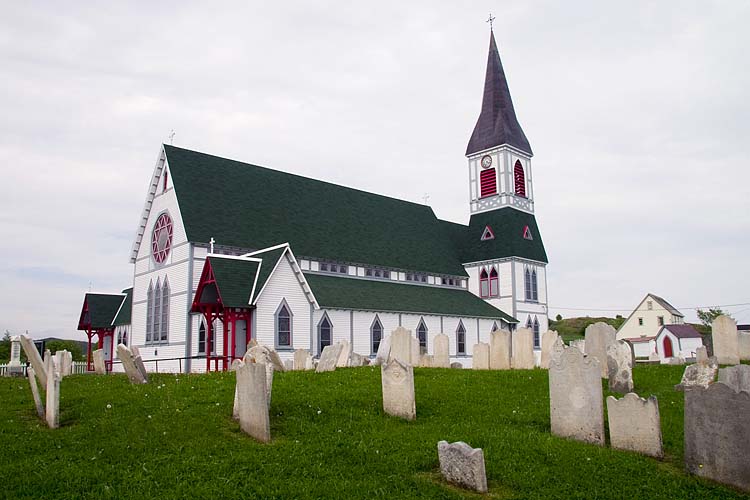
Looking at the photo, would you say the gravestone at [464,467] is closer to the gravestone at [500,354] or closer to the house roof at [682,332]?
the gravestone at [500,354]

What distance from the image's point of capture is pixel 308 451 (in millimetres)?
10414

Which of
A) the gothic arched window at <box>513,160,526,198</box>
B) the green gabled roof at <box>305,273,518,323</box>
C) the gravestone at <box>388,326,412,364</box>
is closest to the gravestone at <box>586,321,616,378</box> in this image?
the gravestone at <box>388,326,412,364</box>

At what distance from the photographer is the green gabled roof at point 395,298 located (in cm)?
3512

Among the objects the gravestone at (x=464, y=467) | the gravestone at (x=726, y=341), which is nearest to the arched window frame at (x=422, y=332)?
the gravestone at (x=726, y=341)

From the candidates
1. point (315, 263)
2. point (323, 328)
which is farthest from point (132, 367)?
point (315, 263)

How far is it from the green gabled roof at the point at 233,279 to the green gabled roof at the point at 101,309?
1369 cm

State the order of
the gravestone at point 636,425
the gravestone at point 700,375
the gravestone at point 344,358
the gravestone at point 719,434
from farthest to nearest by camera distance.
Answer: the gravestone at point 344,358
the gravestone at point 700,375
the gravestone at point 636,425
the gravestone at point 719,434

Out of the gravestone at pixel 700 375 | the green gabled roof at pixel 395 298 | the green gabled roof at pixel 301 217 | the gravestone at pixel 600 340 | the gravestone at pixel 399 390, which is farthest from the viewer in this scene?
the green gabled roof at pixel 395 298

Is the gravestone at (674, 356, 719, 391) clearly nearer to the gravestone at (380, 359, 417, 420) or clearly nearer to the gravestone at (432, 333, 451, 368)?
the gravestone at (380, 359, 417, 420)

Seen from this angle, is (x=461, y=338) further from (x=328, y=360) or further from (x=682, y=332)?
(x=328, y=360)

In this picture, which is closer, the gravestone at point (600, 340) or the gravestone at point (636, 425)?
the gravestone at point (636, 425)

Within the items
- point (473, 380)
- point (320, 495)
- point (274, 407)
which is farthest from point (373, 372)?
point (320, 495)

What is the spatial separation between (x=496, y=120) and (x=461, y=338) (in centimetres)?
2058

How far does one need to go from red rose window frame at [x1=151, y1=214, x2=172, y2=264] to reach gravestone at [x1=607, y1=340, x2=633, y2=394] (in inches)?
933
